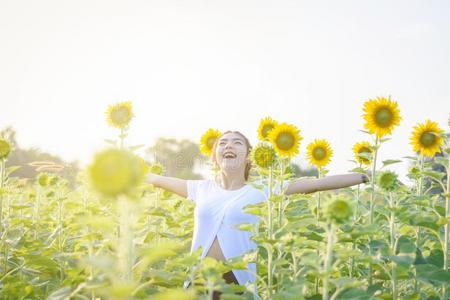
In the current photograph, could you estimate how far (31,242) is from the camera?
429cm

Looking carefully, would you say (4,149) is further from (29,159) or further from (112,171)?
(29,159)

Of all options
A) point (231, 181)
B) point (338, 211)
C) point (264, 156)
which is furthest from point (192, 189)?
point (338, 211)

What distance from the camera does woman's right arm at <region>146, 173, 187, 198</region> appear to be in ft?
15.5

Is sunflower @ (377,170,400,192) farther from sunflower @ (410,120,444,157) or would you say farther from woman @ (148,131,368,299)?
sunflower @ (410,120,444,157)

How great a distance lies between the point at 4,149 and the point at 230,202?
6.06ft

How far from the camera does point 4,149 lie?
376 cm

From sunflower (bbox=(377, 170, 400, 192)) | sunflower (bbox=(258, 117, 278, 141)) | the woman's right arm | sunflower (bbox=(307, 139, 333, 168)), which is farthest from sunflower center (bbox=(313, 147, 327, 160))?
sunflower (bbox=(377, 170, 400, 192))

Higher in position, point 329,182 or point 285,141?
point 285,141

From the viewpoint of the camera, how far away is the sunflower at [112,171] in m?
1.33

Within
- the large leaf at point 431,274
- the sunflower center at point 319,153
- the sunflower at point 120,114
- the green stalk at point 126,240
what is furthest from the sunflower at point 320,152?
the green stalk at point 126,240

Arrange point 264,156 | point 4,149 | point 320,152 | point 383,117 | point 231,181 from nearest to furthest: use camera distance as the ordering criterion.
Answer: point 4,149, point 264,156, point 383,117, point 231,181, point 320,152

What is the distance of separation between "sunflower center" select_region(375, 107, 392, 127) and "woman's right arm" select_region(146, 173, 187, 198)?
1.89 metres

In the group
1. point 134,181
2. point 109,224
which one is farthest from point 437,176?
point 134,181

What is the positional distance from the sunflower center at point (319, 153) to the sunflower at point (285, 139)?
107cm
